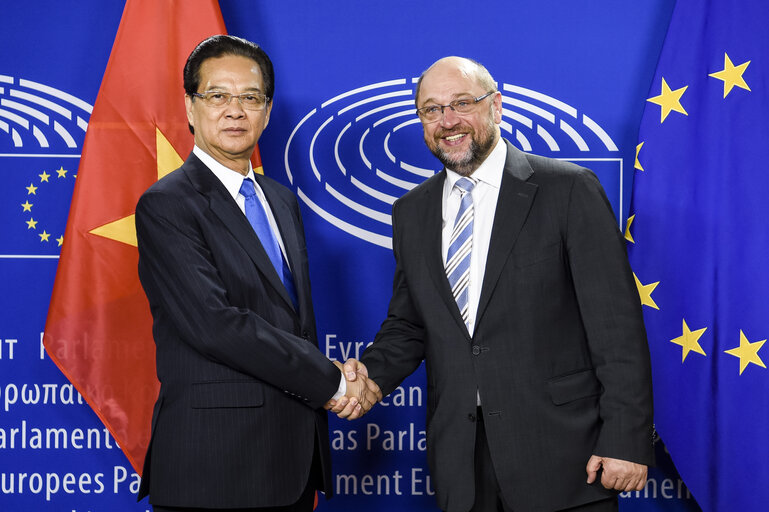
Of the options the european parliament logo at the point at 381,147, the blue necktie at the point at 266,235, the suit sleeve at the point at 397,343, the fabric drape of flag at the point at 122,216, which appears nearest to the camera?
the blue necktie at the point at 266,235

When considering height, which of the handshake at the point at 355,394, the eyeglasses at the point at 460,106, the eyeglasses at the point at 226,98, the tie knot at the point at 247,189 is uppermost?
the eyeglasses at the point at 226,98

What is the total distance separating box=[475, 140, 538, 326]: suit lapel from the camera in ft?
6.31

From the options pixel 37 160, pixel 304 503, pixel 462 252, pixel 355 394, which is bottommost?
pixel 304 503

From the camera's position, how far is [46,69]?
2.94 metres

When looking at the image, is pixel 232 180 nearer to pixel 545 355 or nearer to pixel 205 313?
pixel 205 313

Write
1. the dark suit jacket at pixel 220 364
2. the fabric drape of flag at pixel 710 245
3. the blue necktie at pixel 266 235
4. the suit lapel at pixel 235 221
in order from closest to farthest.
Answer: the dark suit jacket at pixel 220 364, the suit lapel at pixel 235 221, the blue necktie at pixel 266 235, the fabric drape of flag at pixel 710 245

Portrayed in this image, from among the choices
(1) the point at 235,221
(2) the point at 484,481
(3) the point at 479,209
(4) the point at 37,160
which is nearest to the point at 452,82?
(3) the point at 479,209

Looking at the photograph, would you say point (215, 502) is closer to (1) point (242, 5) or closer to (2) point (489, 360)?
(2) point (489, 360)

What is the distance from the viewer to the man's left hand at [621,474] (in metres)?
1.82

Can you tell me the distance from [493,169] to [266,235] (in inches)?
29.6

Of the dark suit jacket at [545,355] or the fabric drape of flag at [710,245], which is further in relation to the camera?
the fabric drape of flag at [710,245]

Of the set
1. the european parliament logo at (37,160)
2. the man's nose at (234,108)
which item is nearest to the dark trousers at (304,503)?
the man's nose at (234,108)

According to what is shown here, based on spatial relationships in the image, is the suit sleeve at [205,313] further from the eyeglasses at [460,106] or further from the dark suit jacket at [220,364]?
the eyeglasses at [460,106]

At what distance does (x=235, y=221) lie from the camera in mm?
1936
